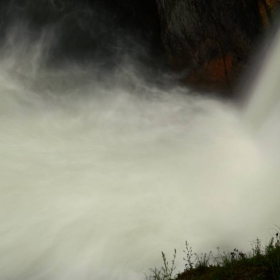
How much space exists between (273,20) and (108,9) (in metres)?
5.68

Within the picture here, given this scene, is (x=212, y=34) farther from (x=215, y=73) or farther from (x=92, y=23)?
(x=92, y=23)

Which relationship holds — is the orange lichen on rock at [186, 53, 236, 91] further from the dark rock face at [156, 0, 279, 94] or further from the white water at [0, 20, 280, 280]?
the white water at [0, 20, 280, 280]

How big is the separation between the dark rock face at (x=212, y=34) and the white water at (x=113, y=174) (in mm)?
→ 817

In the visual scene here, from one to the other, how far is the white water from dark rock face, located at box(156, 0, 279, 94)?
0.82 meters

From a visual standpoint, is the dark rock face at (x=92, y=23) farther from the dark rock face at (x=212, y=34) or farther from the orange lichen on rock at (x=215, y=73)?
the orange lichen on rock at (x=215, y=73)

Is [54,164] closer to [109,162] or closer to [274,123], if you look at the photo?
[109,162]

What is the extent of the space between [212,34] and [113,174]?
15.6ft

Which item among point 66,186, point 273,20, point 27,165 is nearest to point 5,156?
point 27,165

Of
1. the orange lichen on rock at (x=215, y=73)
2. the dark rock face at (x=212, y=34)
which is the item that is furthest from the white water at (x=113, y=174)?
the dark rock face at (x=212, y=34)

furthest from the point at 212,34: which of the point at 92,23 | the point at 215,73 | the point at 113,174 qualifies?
the point at 113,174

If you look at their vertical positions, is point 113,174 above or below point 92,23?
below

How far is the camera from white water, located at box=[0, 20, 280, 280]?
23.6ft

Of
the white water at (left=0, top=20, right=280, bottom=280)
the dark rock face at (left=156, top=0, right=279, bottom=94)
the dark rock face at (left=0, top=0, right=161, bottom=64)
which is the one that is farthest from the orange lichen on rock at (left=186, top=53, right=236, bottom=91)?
the dark rock face at (left=0, top=0, right=161, bottom=64)

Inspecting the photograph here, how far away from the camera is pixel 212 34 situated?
420 inches
